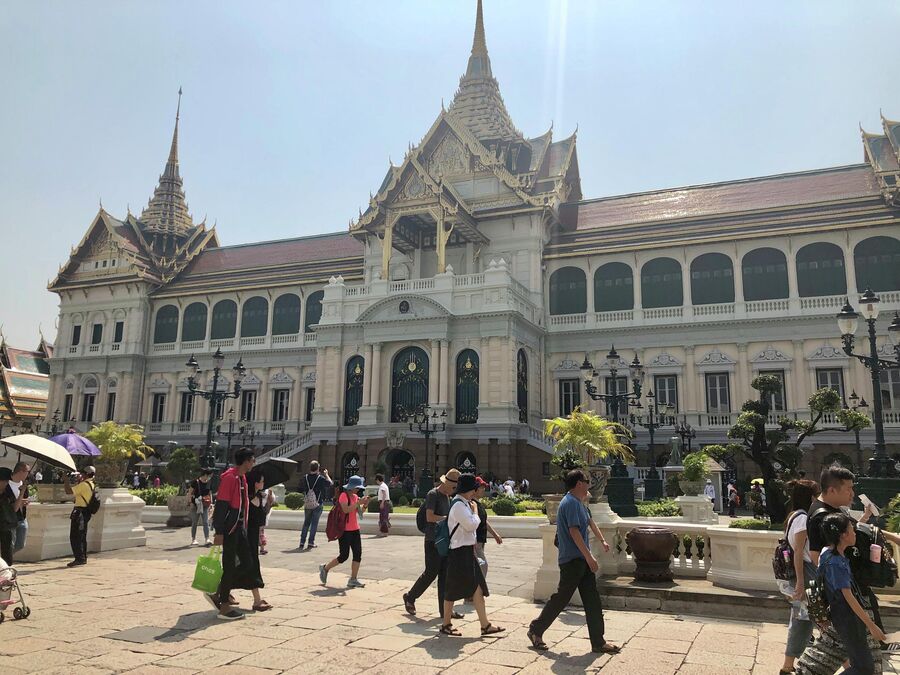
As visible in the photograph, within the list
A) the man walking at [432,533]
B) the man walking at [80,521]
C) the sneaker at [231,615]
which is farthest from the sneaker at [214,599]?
the man walking at [80,521]

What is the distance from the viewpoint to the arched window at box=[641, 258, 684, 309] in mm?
34438

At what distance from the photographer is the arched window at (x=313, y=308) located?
41875 millimetres

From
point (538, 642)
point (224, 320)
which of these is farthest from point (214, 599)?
point (224, 320)

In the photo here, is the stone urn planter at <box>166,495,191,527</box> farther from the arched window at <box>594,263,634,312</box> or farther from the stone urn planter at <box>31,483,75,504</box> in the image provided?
the arched window at <box>594,263,634,312</box>

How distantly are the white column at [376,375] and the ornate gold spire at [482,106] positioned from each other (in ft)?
52.5

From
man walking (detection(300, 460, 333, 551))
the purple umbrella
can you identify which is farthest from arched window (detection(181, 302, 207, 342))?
man walking (detection(300, 460, 333, 551))

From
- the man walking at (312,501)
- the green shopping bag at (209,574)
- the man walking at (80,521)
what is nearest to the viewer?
the green shopping bag at (209,574)

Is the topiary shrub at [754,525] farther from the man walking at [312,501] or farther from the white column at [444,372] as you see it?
the white column at [444,372]

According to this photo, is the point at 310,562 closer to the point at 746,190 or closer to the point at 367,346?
the point at 367,346

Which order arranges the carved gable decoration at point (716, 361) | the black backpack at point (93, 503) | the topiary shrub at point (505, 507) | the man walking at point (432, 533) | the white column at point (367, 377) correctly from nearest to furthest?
the man walking at point (432, 533) → the black backpack at point (93, 503) → the topiary shrub at point (505, 507) → the carved gable decoration at point (716, 361) → the white column at point (367, 377)

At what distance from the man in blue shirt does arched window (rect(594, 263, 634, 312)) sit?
2951cm

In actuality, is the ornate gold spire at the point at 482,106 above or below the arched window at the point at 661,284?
above

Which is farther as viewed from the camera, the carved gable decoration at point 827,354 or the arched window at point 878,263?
the arched window at point 878,263

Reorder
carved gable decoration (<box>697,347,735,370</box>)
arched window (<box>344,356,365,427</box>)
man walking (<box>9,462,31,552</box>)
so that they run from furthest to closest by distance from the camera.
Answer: arched window (<box>344,356,365,427</box>) → carved gable decoration (<box>697,347,735,370</box>) → man walking (<box>9,462,31,552</box>)
